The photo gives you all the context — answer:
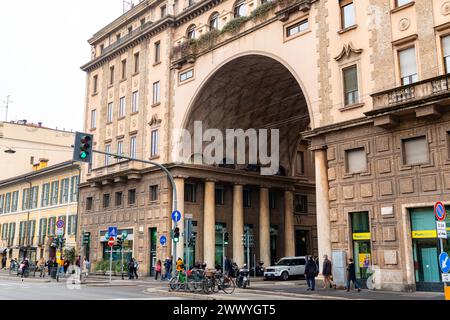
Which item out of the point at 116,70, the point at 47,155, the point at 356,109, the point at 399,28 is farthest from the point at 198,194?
the point at 47,155

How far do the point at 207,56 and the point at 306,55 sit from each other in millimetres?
10003

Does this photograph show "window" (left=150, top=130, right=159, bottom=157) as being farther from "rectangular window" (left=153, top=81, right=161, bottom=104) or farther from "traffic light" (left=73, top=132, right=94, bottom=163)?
"traffic light" (left=73, top=132, right=94, bottom=163)

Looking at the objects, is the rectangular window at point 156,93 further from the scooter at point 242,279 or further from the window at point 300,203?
the scooter at point 242,279

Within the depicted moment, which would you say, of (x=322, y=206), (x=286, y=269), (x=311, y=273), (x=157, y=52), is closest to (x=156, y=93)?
(x=157, y=52)

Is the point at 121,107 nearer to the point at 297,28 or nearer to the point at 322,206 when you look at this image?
the point at 297,28

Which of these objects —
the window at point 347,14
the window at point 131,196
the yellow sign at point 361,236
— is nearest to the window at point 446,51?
the window at point 347,14

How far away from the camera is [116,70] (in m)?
47.1

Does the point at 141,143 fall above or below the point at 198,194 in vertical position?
above

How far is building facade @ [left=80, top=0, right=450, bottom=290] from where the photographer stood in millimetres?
23047

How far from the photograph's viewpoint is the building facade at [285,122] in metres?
23.0

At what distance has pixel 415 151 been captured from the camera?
76.3 feet

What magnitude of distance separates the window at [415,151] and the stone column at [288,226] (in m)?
22.0

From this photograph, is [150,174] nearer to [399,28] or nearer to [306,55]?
[306,55]

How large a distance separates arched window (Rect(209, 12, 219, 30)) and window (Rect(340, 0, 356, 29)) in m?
12.2
